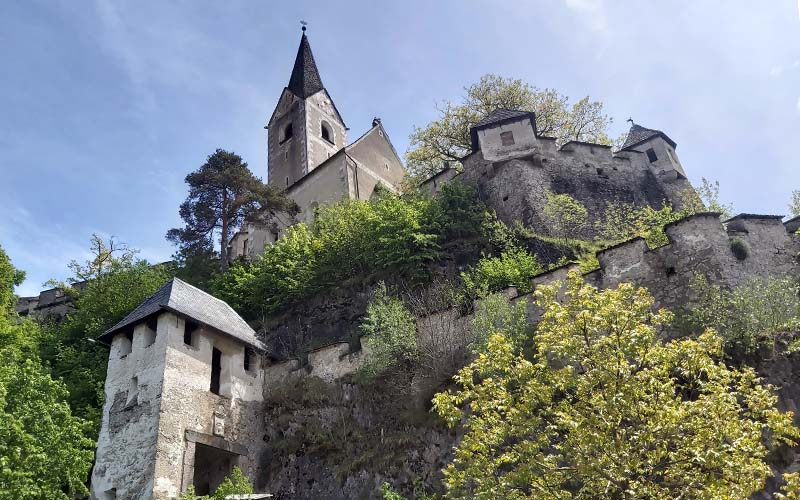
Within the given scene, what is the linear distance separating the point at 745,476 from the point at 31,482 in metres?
14.2

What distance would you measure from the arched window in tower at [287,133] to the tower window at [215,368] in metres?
25.3

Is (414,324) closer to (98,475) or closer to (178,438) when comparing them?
(178,438)

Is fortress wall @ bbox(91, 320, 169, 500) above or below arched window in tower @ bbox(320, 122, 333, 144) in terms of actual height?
below

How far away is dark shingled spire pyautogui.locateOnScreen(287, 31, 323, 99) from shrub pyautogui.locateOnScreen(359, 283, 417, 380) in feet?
94.4

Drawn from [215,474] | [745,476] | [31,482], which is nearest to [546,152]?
[215,474]

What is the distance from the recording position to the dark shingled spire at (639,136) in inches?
1138

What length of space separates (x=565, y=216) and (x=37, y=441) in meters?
17.2

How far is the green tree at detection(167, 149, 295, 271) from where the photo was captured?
2980 centimetres

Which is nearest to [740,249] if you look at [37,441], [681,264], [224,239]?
[681,264]

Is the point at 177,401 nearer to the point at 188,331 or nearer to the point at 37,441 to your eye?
the point at 188,331

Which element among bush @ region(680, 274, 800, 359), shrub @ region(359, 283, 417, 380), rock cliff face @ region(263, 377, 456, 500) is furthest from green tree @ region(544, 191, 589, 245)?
rock cliff face @ region(263, 377, 456, 500)

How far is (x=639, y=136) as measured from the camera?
97.6 ft

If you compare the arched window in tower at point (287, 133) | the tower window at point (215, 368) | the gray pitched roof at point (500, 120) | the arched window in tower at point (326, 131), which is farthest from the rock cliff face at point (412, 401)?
the arched window in tower at point (326, 131)

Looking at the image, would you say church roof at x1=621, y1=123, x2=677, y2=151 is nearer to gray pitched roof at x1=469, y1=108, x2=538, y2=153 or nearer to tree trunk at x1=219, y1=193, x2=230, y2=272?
gray pitched roof at x1=469, y1=108, x2=538, y2=153
